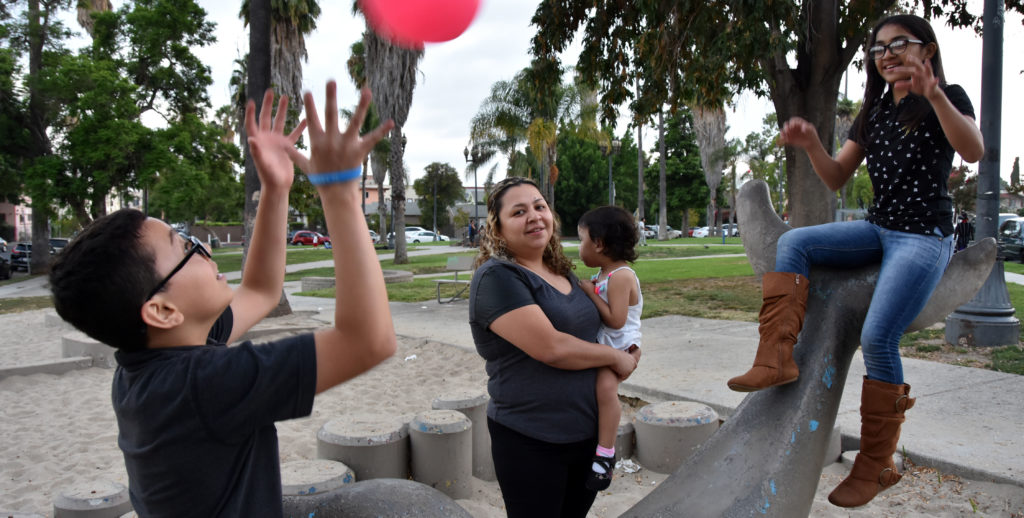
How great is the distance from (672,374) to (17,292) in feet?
59.5

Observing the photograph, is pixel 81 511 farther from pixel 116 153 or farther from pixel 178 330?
pixel 116 153

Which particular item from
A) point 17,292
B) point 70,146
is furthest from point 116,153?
point 17,292

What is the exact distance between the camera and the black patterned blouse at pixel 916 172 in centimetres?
193

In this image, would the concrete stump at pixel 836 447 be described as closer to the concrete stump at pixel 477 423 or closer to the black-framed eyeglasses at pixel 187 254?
the concrete stump at pixel 477 423

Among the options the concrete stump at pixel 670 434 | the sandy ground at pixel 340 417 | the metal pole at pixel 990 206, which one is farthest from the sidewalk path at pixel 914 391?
the metal pole at pixel 990 206

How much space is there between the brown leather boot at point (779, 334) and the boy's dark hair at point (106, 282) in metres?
1.54

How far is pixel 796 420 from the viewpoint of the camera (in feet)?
6.48

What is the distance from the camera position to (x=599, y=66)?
8359mm

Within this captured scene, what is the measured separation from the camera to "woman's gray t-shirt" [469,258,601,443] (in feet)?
6.69

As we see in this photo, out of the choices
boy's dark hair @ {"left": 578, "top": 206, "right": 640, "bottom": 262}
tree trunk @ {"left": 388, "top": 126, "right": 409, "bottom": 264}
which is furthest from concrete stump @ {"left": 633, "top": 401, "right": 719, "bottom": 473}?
tree trunk @ {"left": 388, "top": 126, "right": 409, "bottom": 264}

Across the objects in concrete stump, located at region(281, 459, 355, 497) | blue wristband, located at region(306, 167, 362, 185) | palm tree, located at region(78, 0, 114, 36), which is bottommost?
concrete stump, located at region(281, 459, 355, 497)

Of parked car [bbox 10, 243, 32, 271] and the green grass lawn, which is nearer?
the green grass lawn

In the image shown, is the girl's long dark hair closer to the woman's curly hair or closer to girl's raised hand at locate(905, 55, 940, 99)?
girl's raised hand at locate(905, 55, 940, 99)

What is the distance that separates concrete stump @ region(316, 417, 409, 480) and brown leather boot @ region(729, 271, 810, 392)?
2077 mm
